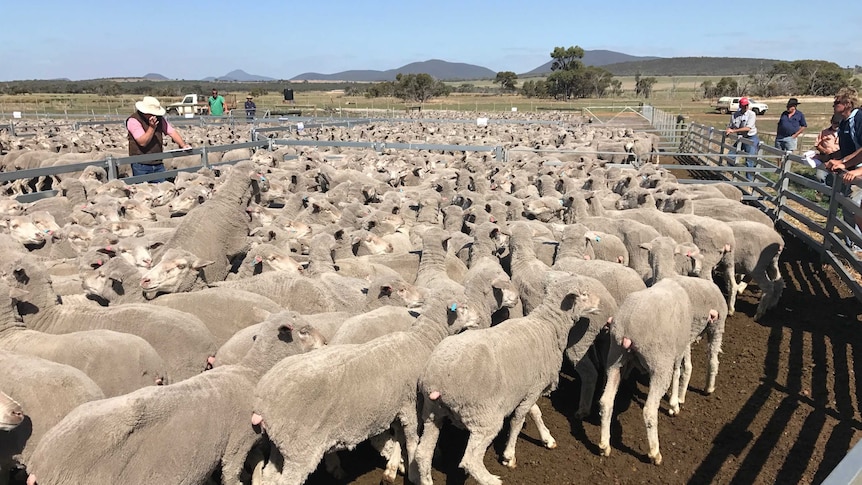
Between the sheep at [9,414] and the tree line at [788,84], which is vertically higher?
the tree line at [788,84]

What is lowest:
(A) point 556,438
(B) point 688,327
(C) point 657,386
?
(A) point 556,438

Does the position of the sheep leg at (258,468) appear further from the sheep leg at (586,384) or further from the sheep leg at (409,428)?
the sheep leg at (586,384)

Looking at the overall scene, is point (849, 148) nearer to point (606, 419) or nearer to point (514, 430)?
point (606, 419)

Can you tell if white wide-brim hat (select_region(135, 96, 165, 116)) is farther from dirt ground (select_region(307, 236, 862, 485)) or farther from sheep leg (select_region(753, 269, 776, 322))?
sheep leg (select_region(753, 269, 776, 322))

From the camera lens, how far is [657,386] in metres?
4.89

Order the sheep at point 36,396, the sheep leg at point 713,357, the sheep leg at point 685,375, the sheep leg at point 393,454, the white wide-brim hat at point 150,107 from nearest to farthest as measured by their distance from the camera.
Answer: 1. the sheep at point 36,396
2. the sheep leg at point 393,454
3. the sheep leg at point 685,375
4. the sheep leg at point 713,357
5. the white wide-brim hat at point 150,107

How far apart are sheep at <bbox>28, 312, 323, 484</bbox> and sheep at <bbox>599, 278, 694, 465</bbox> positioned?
9.18 ft

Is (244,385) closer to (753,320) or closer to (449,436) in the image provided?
(449,436)

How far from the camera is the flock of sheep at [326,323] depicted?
353 centimetres

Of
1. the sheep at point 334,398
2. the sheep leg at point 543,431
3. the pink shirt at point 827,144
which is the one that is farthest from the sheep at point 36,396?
the pink shirt at point 827,144

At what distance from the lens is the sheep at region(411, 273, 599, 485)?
13.3 ft

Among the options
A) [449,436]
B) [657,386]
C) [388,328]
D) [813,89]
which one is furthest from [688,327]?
[813,89]

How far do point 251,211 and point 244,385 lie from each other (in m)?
4.74

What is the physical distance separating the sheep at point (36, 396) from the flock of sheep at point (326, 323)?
1cm
